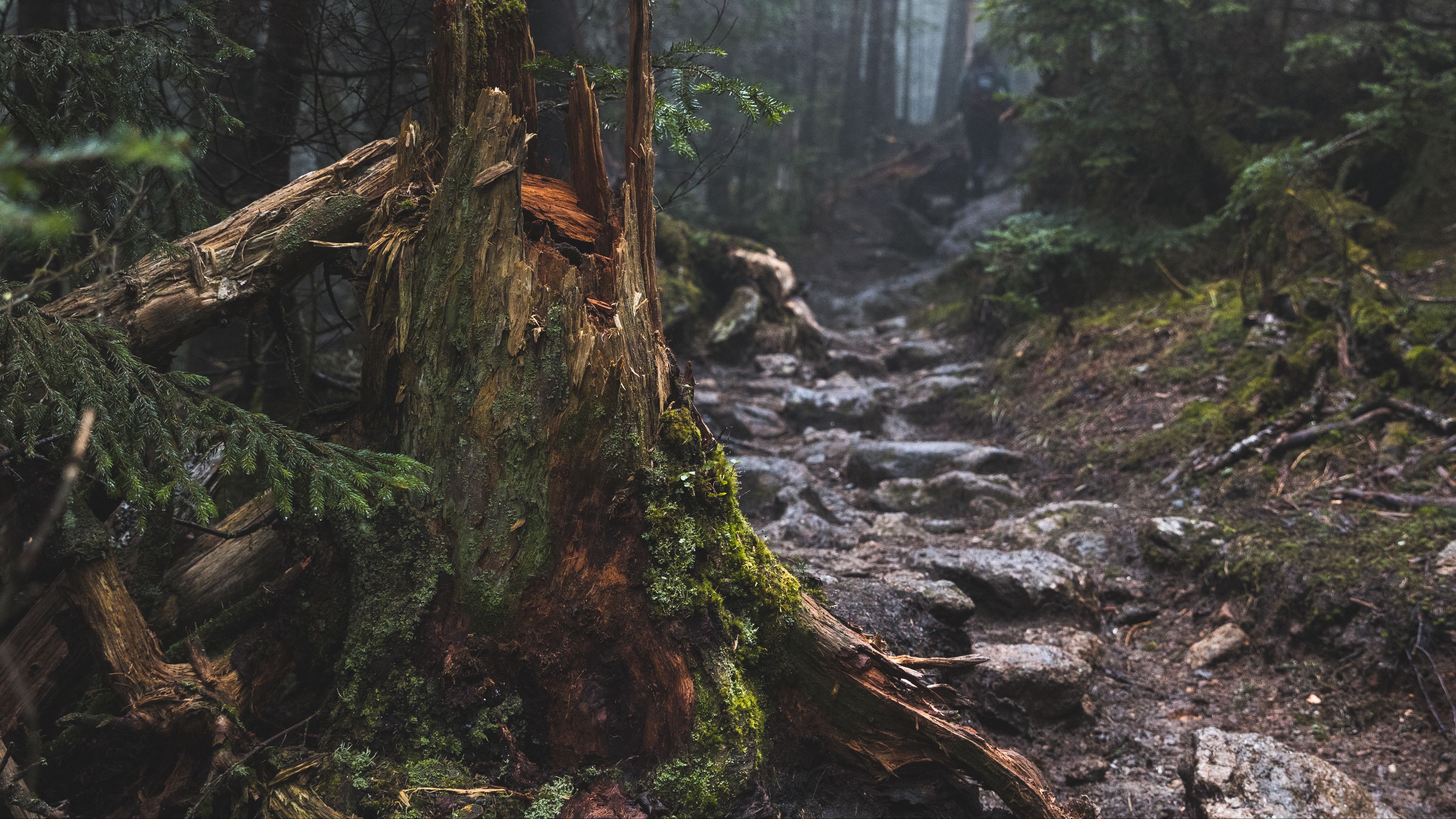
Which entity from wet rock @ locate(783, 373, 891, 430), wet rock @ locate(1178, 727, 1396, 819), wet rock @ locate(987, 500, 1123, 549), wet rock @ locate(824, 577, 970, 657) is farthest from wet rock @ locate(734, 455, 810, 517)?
wet rock @ locate(1178, 727, 1396, 819)

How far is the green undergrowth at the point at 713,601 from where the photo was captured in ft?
8.30

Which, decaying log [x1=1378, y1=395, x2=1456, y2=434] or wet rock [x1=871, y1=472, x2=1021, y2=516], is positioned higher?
decaying log [x1=1378, y1=395, x2=1456, y2=434]

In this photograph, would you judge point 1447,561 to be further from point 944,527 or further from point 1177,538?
point 944,527

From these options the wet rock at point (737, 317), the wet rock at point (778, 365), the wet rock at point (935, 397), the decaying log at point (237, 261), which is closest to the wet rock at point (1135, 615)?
the wet rock at point (935, 397)

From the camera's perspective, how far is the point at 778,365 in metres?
11.0

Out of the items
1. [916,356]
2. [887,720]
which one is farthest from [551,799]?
[916,356]

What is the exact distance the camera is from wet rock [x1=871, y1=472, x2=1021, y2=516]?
6523 mm

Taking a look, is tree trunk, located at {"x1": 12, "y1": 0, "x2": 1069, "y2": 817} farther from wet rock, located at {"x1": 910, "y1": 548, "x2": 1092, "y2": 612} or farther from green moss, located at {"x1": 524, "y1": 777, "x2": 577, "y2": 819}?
wet rock, located at {"x1": 910, "y1": 548, "x2": 1092, "y2": 612}

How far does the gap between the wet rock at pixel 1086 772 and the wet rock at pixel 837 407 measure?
18.3 ft

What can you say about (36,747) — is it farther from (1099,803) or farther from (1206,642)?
(1206,642)

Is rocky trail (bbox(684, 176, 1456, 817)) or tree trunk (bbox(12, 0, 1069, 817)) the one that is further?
rocky trail (bbox(684, 176, 1456, 817))

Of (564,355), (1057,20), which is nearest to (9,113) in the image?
(564,355)

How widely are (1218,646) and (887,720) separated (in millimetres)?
2823

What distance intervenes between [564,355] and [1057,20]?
9475mm
